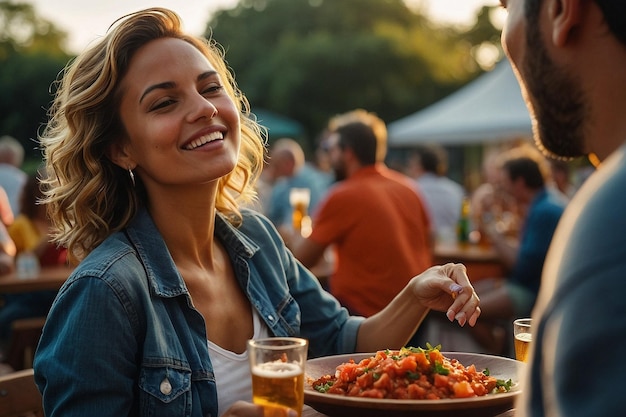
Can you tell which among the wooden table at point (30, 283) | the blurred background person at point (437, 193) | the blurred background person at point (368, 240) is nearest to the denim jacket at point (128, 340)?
the blurred background person at point (368, 240)

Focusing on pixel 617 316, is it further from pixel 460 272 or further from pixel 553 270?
pixel 460 272

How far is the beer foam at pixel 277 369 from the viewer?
1502 mm

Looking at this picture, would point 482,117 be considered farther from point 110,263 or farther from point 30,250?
point 110,263

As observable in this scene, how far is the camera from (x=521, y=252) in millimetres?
5719

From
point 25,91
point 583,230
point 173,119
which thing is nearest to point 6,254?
point 173,119

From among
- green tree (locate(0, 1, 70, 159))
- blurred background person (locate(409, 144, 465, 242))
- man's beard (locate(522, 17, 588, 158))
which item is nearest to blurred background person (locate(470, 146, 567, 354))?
blurred background person (locate(409, 144, 465, 242))

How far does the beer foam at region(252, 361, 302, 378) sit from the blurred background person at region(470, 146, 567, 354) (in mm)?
4455

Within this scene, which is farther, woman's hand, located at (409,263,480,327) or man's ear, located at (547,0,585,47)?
woman's hand, located at (409,263,480,327)

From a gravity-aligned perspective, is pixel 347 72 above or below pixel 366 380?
above

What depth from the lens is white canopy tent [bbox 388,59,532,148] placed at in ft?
39.3

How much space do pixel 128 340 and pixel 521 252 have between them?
4.34 m

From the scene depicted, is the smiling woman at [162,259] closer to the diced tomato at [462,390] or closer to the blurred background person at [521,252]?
the diced tomato at [462,390]

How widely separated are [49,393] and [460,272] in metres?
1.06

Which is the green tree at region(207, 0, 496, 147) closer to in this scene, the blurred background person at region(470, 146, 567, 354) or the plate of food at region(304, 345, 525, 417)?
the blurred background person at region(470, 146, 567, 354)
